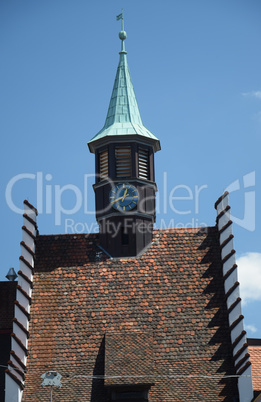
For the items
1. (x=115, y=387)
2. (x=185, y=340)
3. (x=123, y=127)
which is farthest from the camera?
(x=123, y=127)

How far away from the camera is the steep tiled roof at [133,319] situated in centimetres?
3453

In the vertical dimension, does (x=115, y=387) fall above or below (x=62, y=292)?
below

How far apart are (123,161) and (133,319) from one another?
25.6 feet

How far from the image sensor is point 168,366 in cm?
3512

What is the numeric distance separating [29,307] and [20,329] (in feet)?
4.32

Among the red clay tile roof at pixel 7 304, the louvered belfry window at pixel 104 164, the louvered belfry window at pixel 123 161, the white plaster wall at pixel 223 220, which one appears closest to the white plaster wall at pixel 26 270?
the red clay tile roof at pixel 7 304

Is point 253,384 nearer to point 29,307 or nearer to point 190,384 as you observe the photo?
point 190,384

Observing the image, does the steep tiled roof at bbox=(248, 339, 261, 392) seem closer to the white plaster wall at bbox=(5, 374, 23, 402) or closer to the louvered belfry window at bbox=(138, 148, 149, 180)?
the white plaster wall at bbox=(5, 374, 23, 402)

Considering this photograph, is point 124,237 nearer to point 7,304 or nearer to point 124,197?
point 124,197

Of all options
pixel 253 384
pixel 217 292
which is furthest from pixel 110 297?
pixel 253 384

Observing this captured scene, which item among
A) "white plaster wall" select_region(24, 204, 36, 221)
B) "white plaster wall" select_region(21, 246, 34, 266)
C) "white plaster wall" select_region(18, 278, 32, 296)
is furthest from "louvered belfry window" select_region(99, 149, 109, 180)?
"white plaster wall" select_region(18, 278, 32, 296)

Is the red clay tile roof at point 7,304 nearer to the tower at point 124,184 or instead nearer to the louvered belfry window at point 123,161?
the tower at point 124,184

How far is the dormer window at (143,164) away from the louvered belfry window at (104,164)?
4.84 ft

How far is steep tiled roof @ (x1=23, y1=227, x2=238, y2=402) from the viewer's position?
34.5m
